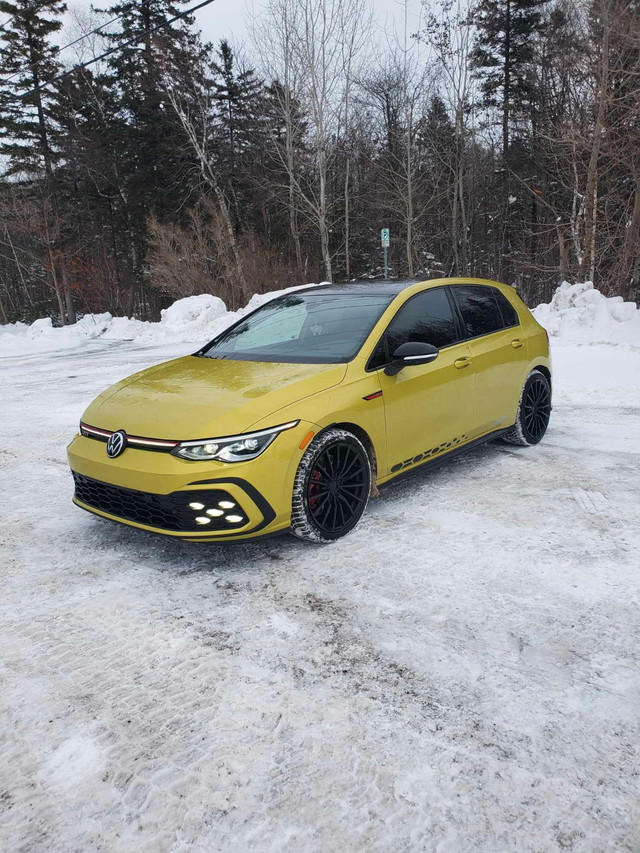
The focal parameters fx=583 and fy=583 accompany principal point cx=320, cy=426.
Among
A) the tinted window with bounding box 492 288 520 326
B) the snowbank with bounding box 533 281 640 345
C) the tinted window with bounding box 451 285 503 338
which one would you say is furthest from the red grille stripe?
the snowbank with bounding box 533 281 640 345

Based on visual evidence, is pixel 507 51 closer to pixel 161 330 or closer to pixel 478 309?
pixel 161 330

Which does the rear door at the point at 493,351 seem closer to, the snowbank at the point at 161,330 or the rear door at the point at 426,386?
the rear door at the point at 426,386

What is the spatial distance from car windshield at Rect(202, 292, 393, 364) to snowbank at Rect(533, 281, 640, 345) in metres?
7.95

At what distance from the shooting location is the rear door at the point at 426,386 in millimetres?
3898

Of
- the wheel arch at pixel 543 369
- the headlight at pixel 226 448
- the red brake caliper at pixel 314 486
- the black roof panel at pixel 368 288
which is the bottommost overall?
the red brake caliper at pixel 314 486

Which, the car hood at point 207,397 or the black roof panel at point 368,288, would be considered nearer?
the car hood at point 207,397

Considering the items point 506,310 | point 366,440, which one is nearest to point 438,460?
point 366,440

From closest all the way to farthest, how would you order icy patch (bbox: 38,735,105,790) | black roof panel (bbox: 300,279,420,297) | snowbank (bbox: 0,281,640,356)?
icy patch (bbox: 38,735,105,790) → black roof panel (bbox: 300,279,420,297) → snowbank (bbox: 0,281,640,356)

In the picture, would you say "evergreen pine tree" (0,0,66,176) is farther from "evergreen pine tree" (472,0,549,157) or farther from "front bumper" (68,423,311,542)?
"front bumper" (68,423,311,542)

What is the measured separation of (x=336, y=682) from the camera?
2.36 m

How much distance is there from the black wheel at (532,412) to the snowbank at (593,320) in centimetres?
607

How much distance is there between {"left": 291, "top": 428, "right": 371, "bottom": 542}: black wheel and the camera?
10.9 ft

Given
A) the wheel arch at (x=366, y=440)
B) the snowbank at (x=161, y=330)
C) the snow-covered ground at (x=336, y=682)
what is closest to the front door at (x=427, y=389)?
the wheel arch at (x=366, y=440)

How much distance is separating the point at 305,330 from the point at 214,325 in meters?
Result: 13.8
